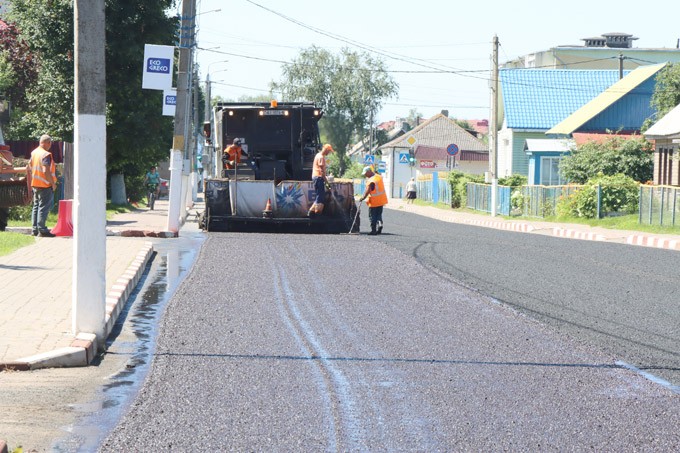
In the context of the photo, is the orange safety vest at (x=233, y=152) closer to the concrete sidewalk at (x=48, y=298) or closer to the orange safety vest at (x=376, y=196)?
the orange safety vest at (x=376, y=196)

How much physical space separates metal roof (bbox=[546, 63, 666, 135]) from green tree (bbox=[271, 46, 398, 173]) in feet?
170

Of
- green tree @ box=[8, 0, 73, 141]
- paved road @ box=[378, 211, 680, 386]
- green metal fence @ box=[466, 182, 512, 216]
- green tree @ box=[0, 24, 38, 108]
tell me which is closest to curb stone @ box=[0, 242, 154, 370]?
paved road @ box=[378, 211, 680, 386]

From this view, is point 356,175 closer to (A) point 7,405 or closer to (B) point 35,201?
(B) point 35,201

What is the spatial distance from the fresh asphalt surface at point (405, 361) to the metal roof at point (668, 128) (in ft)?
75.0

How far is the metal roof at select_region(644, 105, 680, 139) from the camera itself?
1493 inches

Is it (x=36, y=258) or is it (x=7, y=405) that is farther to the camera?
(x=36, y=258)

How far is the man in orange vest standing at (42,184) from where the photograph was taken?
1975cm

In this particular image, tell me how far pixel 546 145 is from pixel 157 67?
39.3m

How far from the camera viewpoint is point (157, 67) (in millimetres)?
22156

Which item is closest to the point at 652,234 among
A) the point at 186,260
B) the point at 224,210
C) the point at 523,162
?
the point at 224,210

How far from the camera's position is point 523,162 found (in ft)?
210

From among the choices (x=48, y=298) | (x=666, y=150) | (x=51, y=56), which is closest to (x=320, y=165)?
(x=48, y=298)

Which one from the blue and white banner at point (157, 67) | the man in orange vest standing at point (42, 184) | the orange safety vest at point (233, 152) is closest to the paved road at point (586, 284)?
the orange safety vest at point (233, 152)

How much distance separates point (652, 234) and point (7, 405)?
936 inches
